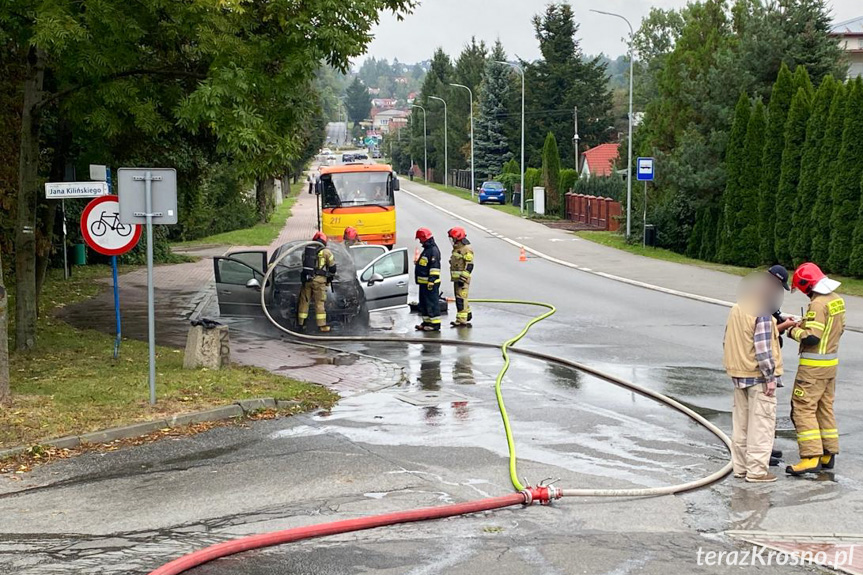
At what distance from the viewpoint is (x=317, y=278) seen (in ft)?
52.6

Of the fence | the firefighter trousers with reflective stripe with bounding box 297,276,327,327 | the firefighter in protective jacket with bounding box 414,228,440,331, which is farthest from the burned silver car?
the fence

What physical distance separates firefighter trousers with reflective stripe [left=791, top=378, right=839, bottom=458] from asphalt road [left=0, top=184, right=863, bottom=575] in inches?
11.5

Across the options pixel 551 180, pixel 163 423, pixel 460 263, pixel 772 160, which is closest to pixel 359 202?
pixel 772 160

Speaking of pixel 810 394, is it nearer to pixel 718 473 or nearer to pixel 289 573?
pixel 718 473

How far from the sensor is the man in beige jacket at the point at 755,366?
795cm

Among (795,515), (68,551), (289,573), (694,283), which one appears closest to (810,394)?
(795,515)

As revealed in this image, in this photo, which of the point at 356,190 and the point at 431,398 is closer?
the point at 431,398

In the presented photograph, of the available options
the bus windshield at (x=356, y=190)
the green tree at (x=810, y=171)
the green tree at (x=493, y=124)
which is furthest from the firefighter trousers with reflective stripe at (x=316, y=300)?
the green tree at (x=493, y=124)

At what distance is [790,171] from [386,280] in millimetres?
13642

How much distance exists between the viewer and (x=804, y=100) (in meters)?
26.2

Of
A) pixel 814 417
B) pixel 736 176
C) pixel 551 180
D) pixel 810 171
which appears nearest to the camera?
pixel 814 417

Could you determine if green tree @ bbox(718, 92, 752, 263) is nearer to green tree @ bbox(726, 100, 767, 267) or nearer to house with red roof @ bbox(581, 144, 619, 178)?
green tree @ bbox(726, 100, 767, 267)

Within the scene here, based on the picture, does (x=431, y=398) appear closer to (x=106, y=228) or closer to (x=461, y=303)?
(x=106, y=228)

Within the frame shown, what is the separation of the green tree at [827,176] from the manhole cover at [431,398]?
16538mm
